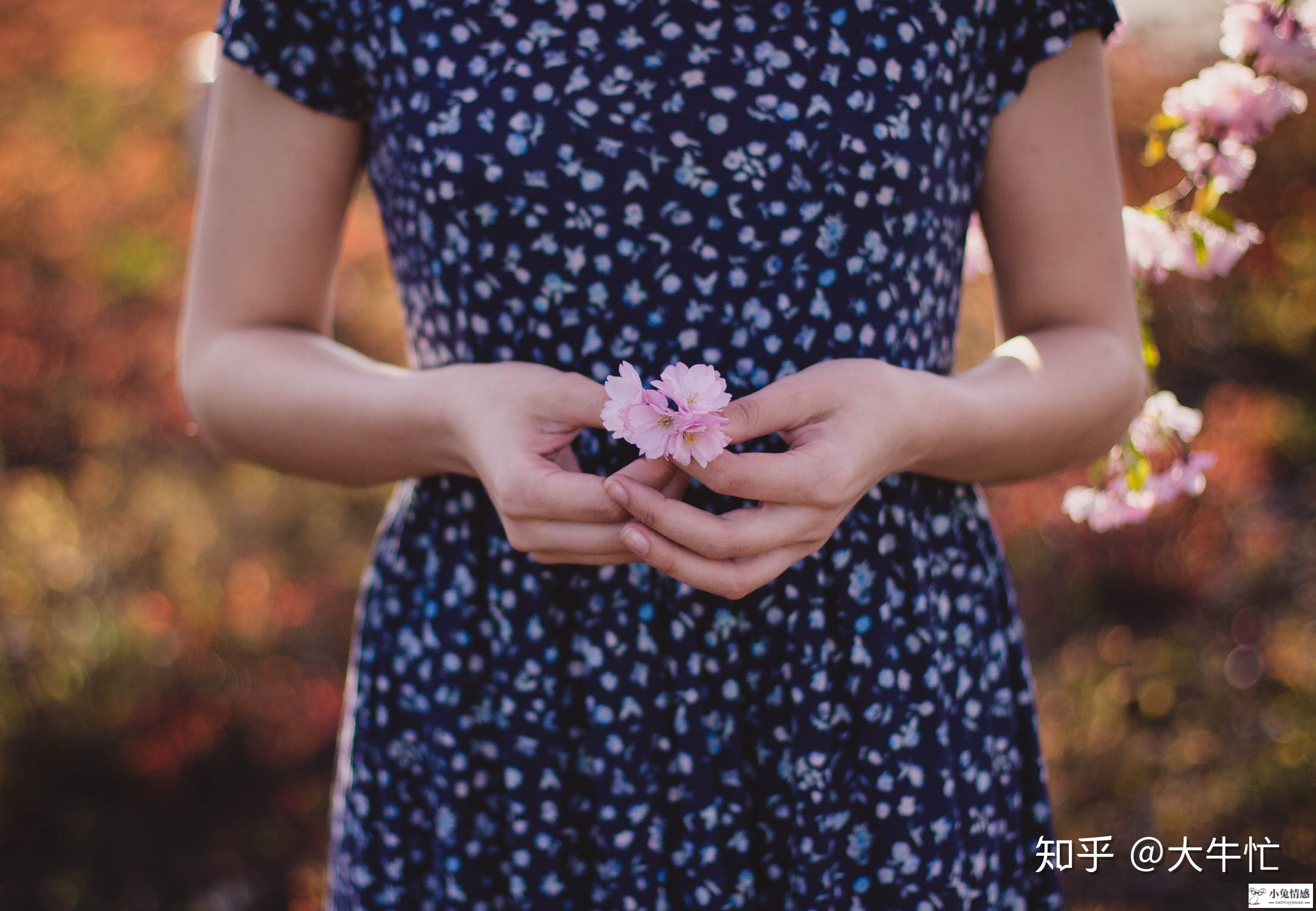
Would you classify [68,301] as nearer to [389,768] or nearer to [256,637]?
[256,637]

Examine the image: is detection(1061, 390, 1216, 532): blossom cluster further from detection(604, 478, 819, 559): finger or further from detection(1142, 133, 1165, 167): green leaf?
detection(604, 478, 819, 559): finger

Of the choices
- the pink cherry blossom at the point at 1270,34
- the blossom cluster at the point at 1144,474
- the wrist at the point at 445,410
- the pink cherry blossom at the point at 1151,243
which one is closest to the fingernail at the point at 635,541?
the wrist at the point at 445,410

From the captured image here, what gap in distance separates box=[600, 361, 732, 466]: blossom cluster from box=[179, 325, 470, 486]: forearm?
0.24 m

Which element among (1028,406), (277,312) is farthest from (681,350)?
(277,312)

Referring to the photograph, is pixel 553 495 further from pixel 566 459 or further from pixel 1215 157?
pixel 1215 157

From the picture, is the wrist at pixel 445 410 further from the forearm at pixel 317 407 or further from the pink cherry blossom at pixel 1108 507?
the pink cherry blossom at pixel 1108 507

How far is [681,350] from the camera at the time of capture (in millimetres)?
1015

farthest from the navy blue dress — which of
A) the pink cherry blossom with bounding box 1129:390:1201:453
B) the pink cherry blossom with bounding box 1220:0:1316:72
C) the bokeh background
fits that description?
the bokeh background

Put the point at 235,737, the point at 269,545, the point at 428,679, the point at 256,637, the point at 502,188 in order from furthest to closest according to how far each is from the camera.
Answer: the point at 269,545 → the point at 256,637 → the point at 235,737 → the point at 428,679 → the point at 502,188

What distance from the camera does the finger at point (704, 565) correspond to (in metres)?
0.83

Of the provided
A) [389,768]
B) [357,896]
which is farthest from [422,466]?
[357,896]

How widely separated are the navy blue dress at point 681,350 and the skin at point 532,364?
0.06 m

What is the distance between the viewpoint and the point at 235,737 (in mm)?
2887

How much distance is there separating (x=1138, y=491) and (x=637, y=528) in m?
0.88
